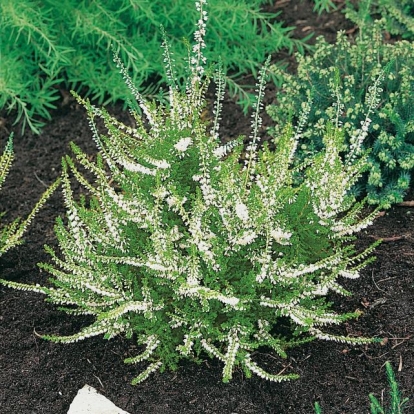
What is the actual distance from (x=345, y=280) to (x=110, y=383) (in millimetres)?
1201

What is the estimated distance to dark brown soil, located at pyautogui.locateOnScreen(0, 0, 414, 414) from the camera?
126 inches

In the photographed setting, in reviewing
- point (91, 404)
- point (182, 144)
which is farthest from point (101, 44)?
point (91, 404)

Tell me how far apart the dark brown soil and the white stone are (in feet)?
0.15

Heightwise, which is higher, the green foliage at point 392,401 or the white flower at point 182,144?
the white flower at point 182,144

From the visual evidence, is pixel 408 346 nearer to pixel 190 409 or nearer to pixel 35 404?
pixel 190 409

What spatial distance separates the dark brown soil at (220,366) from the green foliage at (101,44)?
1.31 m

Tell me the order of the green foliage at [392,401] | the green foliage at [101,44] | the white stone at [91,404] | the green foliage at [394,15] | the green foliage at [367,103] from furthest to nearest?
the green foliage at [394,15] → the green foliage at [101,44] → the green foliage at [367,103] → the white stone at [91,404] → the green foliage at [392,401]

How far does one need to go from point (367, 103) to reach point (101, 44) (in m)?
2.00

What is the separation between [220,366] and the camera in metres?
3.34

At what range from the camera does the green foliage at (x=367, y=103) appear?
395 cm

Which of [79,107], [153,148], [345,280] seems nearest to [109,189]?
[153,148]

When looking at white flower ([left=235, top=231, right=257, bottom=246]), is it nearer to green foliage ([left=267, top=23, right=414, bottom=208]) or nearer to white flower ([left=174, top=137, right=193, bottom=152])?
white flower ([left=174, top=137, right=193, bottom=152])

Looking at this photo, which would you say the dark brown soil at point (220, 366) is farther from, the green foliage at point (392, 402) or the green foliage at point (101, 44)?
the green foliage at point (101, 44)

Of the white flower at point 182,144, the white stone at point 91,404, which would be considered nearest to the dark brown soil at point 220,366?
the white stone at point 91,404
